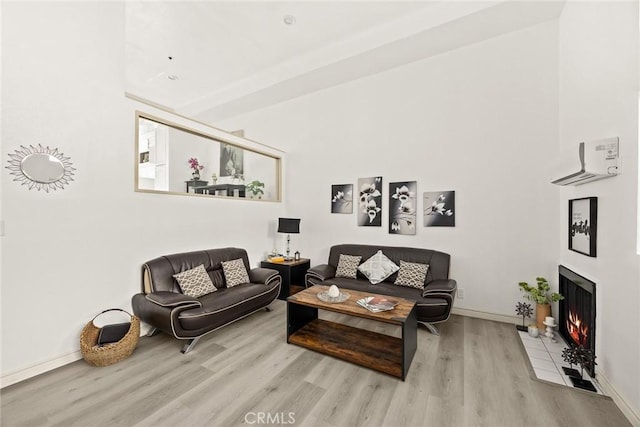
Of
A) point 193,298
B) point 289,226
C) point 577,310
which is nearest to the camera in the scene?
point 577,310

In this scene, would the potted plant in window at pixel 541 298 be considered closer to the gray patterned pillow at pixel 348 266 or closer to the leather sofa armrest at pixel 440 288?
the leather sofa armrest at pixel 440 288

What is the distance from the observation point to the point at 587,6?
7.88 feet

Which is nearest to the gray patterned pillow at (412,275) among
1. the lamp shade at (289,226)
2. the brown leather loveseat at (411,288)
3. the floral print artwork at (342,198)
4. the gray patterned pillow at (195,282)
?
the brown leather loveseat at (411,288)

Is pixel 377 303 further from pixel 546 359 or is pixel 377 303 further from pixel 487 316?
pixel 487 316

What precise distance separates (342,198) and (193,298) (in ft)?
9.06

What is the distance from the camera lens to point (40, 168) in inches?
88.1

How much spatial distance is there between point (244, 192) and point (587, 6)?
4.53m

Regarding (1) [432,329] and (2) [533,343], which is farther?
(1) [432,329]

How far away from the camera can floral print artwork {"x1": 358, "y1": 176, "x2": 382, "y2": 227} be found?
13.8 feet

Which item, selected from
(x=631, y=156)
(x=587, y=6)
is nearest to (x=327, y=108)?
(x=587, y=6)

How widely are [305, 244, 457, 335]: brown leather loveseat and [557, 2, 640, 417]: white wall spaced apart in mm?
1186

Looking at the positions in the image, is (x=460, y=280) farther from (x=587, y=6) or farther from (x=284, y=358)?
(x=587, y=6)

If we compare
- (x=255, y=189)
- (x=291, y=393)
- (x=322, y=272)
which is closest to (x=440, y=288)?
(x=322, y=272)

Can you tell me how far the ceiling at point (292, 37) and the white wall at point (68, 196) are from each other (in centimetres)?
112
